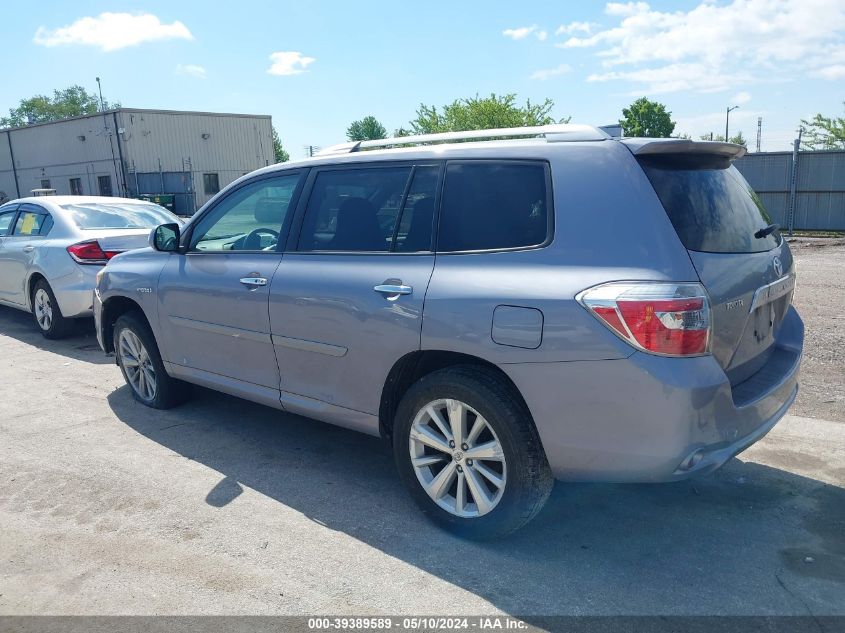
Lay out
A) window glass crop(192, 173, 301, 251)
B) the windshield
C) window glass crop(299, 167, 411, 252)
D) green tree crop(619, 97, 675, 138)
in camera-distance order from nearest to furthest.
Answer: window glass crop(299, 167, 411, 252) → window glass crop(192, 173, 301, 251) → the windshield → green tree crop(619, 97, 675, 138)

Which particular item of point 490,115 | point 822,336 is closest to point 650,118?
point 490,115

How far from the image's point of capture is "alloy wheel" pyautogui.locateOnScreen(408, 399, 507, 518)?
3271mm

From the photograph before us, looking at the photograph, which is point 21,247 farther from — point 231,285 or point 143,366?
point 231,285

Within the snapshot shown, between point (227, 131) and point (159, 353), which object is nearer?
point (159, 353)

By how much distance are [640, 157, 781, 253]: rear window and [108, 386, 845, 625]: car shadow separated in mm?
1386

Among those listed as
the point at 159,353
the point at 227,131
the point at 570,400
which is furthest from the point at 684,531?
the point at 227,131

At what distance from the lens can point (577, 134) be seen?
326 cm

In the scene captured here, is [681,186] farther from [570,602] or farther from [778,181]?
[778,181]

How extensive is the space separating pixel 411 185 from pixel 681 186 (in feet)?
4.45

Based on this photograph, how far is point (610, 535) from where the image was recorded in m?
3.43

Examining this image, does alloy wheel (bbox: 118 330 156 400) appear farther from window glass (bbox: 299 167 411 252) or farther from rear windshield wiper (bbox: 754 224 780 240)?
rear windshield wiper (bbox: 754 224 780 240)

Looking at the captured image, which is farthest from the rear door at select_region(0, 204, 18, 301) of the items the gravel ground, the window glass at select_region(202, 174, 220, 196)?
the window glass at select_region(202, 174, 220, 196)

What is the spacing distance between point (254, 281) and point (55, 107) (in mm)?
127261

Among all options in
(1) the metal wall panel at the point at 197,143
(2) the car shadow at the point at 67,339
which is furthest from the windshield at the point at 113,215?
(1) the metal wall panel at the point at 197,143
